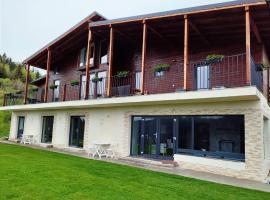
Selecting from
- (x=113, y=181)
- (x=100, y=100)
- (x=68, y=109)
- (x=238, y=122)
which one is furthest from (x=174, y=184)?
(x=68, y=109)

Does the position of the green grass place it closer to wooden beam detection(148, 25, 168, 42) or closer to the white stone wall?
the white stone wall

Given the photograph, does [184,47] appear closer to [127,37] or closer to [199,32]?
[199,32]

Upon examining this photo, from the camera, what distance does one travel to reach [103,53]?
1633cm

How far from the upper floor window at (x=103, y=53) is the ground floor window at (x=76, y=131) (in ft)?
12.6

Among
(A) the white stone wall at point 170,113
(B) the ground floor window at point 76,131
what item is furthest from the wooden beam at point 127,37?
(B) the ground floor window at point 76,131

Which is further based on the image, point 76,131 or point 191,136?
point 76,131

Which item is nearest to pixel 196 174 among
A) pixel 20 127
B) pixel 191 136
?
pixel 191 136

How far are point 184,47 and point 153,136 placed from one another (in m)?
4.34

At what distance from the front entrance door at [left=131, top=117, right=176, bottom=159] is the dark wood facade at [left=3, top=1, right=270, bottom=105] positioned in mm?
1582

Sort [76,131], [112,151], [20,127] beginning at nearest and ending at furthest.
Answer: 1. [112,151]
2. [76,131]
3. [20,127]

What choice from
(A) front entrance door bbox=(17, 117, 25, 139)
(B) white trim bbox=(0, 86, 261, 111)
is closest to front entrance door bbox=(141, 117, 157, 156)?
(B) white trim bbox=(0, 86, 261, 111)

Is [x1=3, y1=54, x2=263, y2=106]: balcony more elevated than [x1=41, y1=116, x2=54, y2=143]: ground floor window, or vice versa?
[x1=3, y1=54, x2=263, y2=106]: balcony

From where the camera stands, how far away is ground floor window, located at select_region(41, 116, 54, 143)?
18.1 metres

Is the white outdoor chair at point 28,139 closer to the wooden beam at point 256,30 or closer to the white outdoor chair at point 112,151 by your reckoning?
the white outdoor chair at point 112,151
